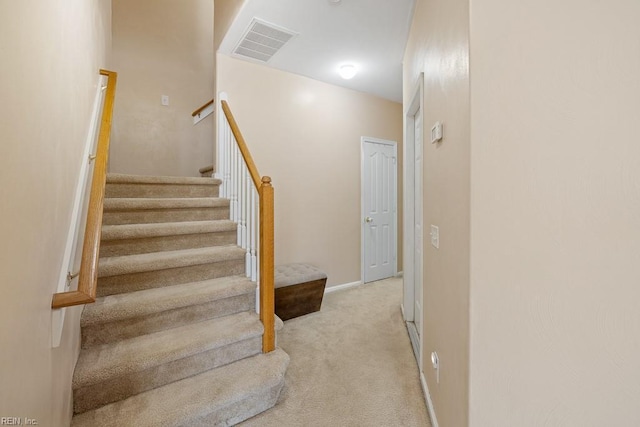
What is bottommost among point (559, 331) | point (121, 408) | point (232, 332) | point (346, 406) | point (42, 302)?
point (346, 406)

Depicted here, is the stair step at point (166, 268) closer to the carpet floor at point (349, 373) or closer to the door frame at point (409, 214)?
the carpet floor at point (349, 373)

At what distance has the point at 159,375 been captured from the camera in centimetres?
152

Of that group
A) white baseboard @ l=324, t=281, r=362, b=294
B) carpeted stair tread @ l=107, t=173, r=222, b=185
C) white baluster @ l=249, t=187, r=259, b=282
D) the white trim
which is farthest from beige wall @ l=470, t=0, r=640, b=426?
white baseboard @ l=324, t=281, r=362, b=294

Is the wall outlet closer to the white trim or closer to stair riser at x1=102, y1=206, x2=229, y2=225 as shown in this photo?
the white trim

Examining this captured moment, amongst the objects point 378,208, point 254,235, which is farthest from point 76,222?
point 378,208

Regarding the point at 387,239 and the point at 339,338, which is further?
the point at 387,239

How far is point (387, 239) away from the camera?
14.1 feet

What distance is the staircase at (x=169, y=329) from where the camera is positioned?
1390 mm

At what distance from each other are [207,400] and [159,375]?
32 cm

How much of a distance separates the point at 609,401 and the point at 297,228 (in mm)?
2775

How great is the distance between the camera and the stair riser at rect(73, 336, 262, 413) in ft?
4.48

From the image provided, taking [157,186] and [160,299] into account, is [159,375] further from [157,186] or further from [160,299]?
[157,186]

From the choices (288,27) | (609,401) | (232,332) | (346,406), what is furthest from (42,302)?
(288,27)

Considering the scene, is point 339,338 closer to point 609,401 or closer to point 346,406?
point 346,406
